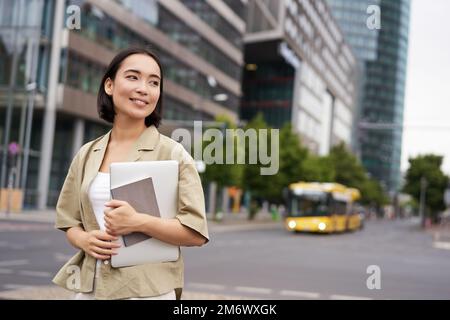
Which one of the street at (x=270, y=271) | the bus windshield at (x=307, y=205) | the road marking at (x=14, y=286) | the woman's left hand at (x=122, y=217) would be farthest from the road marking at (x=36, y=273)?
the bus windshield at (x=307, y=205)

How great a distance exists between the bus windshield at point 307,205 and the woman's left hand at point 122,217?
28.2 m

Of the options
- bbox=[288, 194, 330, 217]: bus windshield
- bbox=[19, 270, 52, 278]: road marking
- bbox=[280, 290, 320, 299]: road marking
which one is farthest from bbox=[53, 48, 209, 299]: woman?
bbox=[288, 194, 330, 217]: bus windshield

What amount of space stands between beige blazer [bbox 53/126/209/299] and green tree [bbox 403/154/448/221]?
6417cm

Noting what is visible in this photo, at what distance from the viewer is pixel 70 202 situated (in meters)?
2.18

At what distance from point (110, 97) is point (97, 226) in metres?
0.45

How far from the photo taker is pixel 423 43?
473 cm

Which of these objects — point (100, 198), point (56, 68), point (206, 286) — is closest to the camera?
point (100, 198)

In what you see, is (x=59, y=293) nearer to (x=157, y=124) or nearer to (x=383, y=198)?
(x=157, y=124)

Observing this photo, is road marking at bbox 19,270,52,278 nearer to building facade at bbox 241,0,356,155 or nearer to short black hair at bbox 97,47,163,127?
short black hair at bbox 97,47,163,127

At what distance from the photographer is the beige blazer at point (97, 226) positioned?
6.41 feet

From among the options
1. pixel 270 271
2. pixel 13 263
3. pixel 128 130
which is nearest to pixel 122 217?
pixel 128 130

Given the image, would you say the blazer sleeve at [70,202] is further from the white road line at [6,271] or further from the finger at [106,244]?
the white road line at [6,271]

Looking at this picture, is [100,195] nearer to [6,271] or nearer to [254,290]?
[254,290]

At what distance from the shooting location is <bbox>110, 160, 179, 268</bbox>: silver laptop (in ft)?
6.35
